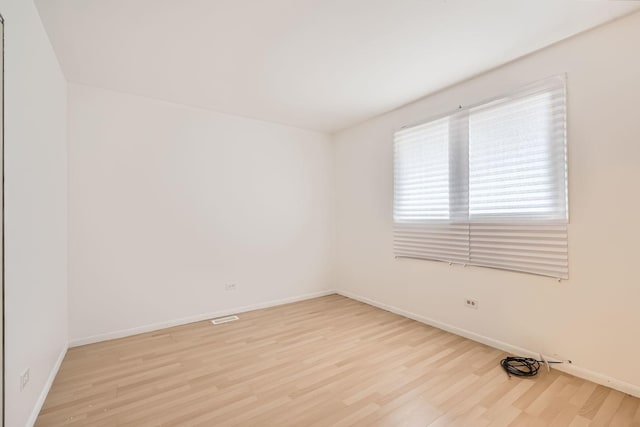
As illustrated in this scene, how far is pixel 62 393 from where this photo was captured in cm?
220

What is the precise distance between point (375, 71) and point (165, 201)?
2.84 meters

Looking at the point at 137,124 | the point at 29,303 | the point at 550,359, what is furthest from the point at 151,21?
the point at 550,359

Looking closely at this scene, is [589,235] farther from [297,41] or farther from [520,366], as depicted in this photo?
[297,41]

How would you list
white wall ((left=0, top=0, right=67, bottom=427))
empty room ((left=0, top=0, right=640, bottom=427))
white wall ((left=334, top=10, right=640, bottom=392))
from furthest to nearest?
white wall ((left=334, top=10, right=640, bottom=392)) → empty room ((left=0, top=0, right=640, bottom=427)) → white wall ((left=0, top=0, right=67, bottom=427))

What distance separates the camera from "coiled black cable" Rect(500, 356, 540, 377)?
7.84 ft

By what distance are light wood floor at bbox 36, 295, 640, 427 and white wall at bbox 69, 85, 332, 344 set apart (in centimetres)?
57

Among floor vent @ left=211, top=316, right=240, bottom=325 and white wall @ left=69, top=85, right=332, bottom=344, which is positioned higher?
white wall @ left=69, top=85, right=332, bottom=344

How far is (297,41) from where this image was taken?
2387 millimetres

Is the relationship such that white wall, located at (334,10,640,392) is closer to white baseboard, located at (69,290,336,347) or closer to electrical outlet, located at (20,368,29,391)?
white baseboard, located at (69,290,336,347)

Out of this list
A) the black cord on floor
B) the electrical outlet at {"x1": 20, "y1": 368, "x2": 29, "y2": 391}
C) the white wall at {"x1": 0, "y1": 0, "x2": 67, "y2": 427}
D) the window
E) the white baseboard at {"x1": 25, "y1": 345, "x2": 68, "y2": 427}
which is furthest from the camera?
the window

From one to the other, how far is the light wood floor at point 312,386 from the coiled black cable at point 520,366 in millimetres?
64

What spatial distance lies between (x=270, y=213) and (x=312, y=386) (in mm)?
2609

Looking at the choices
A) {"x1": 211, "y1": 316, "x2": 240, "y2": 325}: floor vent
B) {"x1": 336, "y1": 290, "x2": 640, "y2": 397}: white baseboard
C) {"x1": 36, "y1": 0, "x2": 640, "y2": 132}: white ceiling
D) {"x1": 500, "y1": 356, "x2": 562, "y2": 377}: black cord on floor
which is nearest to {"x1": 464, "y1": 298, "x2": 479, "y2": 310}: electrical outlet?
{"x1": 336, "y1": 290, "x2": 640, "y2": 397}: white baseboard

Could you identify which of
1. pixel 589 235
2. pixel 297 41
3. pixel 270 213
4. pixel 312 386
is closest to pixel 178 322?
pixel 270 213
